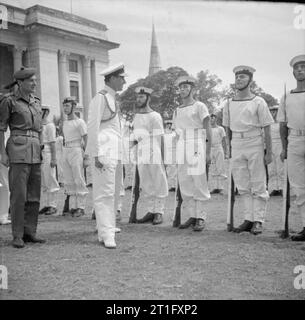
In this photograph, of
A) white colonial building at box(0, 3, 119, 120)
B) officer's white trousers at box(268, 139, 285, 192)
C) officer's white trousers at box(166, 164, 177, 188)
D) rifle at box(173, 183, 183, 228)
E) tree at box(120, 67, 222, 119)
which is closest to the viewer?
rifle at box(173, 183, 183, 228)

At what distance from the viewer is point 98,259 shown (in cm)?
463

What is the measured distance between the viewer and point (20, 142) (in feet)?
17.1

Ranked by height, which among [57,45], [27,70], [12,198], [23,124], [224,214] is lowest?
[224,214]

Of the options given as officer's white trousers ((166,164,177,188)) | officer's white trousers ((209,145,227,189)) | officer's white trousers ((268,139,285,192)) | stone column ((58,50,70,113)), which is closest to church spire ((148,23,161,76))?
stone column ((58,50,70,113))

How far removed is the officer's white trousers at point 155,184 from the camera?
7.19 m

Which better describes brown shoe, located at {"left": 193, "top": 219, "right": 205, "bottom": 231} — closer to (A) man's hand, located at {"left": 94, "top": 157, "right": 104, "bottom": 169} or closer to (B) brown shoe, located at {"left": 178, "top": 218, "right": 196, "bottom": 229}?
(B) brown shoe, located at {"left": 178, "top": 218, "right": 196, "bottom": 229}

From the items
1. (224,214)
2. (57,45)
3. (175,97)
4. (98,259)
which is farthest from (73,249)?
(57,45)

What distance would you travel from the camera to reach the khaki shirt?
517 centimetres

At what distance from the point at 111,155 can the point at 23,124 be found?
1.25 metres

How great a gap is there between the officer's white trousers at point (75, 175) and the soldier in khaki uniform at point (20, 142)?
2.67 m

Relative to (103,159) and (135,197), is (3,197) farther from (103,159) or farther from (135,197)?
(103,159)

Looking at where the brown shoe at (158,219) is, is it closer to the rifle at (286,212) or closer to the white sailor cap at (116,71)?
the rifle at (286,212)

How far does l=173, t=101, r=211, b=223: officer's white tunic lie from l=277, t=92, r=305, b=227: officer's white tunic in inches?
52.7
